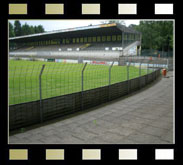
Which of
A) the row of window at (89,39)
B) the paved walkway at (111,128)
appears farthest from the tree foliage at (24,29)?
the paved walkway at (111,128)

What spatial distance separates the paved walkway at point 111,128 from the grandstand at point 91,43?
1033 inches

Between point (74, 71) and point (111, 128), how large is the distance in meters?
15.3

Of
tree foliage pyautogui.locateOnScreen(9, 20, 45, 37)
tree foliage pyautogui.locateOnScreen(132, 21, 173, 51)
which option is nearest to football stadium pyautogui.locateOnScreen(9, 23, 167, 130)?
tree foliage pyautogui.locateOnScreen(9, 20, 45, 37)

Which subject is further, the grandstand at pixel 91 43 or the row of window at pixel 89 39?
the row of window at pixel 89 39

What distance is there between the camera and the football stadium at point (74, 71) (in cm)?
652

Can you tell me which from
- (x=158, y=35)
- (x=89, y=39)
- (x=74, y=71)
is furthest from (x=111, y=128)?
(x=158, y=35)

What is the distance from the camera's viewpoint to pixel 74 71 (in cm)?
2086

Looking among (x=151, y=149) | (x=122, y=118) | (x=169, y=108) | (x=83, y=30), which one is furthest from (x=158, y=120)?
(x=83, y=30)

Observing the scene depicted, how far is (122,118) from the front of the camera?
6.80 meters

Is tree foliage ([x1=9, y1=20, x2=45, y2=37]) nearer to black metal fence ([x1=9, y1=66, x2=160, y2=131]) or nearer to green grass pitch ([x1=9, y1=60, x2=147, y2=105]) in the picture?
green grass pitch ([x1=9, y1=60, x2=147, y2=105])

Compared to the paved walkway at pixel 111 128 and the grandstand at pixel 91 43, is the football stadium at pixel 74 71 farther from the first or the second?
the paved walkway at pixel 111 128

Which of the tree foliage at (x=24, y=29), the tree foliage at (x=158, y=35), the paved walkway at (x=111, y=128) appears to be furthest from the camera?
the tree foliage at (x=24, y=29)

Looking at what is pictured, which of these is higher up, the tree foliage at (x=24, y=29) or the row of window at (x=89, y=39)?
Result: the tree foliage at (x=24, y=29)

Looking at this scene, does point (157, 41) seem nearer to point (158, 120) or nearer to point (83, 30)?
point (83, 30)
